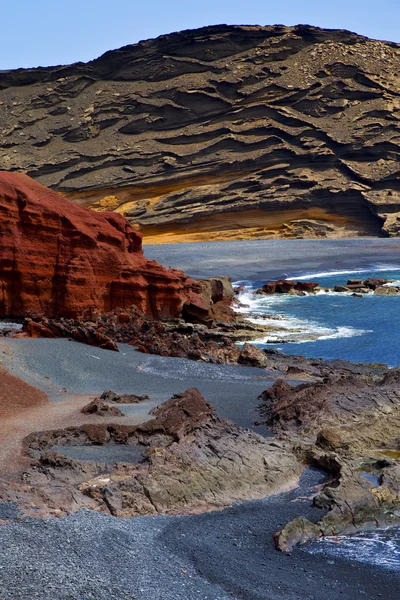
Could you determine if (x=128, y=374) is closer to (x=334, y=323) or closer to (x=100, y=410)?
(x=100, y=410)

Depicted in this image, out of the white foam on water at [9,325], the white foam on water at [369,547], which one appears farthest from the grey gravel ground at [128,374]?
the white foam on water at [369,547]

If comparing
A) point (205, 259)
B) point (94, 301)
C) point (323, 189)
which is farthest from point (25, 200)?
point (323, 189)

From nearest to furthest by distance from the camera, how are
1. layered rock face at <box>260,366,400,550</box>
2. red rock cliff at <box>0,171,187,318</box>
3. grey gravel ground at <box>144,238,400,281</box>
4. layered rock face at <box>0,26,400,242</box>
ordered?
layered rock face at <box>260,366,400,550</box> < red rock cliff at <box>0,171,187,318</box> < grey gravel ground at <box>144,238,400,281</box> < layered rock face at <box>0,26,400,242</box>

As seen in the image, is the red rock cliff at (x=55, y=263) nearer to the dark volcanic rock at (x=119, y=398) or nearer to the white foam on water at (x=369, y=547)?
the dark volcanic rock at (x=119, y=398)

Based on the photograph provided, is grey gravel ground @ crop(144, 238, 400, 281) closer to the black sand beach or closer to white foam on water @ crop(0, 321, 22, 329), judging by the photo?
white foam on water @ crop(0, 321, 22, 329)

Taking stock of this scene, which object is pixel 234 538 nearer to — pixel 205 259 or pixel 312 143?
pixel 205 259

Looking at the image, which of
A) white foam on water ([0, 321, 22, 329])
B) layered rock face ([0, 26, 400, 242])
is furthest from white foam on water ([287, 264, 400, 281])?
white foam on water ([0, 321, 22, 329])
